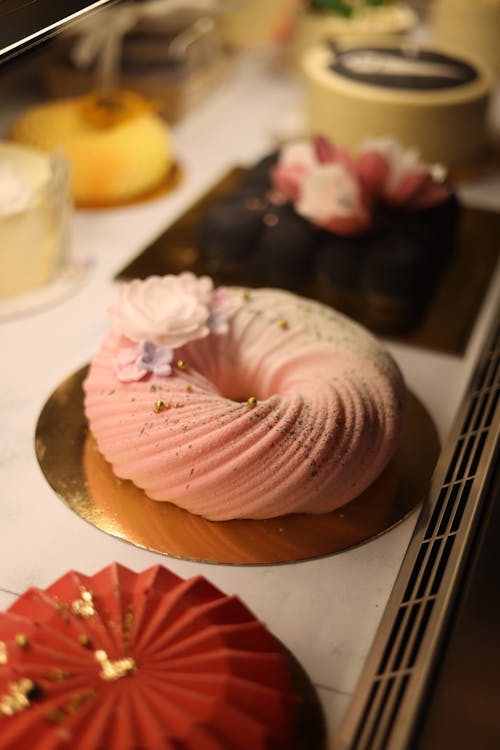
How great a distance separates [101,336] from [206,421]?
23.8 inches

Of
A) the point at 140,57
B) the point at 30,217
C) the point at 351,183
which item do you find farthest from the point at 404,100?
the point at 30,217

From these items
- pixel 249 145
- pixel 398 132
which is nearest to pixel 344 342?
pixel 398 132

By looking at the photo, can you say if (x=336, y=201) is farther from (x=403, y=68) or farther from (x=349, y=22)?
(x=349, y=22)

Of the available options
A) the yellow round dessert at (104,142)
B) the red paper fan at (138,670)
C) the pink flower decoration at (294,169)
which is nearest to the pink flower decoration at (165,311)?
the red paper fan at (138,670)

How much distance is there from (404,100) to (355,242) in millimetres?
682

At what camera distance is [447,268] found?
2.08m

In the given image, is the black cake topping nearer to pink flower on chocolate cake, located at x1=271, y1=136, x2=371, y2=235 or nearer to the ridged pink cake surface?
pink flower on chocolate cake, located at x1=271, y1=136, x2=371, y2=235

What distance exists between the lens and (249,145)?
275cm

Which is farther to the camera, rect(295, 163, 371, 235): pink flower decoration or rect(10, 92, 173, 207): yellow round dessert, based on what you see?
rect(10, 92, 173, 207): yellow round dessert

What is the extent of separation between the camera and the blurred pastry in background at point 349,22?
3031 mm

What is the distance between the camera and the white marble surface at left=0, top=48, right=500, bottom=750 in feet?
3.75

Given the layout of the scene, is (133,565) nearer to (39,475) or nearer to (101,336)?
(39,475)

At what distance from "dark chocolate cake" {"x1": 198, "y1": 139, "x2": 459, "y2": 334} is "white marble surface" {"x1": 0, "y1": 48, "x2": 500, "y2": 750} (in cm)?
16

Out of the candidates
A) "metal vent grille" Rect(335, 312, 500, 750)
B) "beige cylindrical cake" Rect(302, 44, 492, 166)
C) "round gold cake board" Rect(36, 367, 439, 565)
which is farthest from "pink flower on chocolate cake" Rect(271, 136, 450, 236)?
"round gold cake board" Rect(36, 367, 439, 565)
